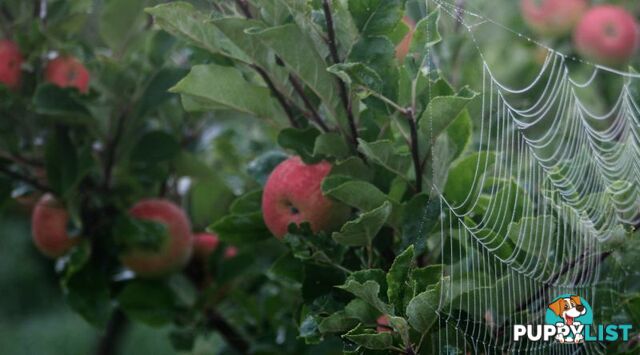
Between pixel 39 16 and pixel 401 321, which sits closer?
pixel 401 321

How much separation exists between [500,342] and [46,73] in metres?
0.72

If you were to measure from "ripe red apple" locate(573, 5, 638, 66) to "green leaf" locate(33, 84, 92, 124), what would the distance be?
0.90 m

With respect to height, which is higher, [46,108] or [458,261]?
[458,261]

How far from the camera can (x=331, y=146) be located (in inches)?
34.8

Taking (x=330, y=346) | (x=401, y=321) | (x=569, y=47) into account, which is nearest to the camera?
(x=401, y=321)

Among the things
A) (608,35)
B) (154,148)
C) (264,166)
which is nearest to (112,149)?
(154,148)

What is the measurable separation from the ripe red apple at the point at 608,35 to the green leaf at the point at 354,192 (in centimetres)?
94

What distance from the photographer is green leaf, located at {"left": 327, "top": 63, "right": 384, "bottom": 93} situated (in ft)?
2.61

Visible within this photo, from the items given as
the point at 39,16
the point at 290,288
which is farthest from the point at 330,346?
the point at 39,16

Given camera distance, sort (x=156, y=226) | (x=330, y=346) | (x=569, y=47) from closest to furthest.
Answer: (x=330, y=346) < (x=156, y=226) < (x=569, y=47)

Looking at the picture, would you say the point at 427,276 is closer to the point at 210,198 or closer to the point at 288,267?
the point at 288,267

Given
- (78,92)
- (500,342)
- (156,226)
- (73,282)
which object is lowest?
(73,282)

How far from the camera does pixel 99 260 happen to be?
4.25ft

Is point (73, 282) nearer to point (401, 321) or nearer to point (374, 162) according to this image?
point (374, 162)
